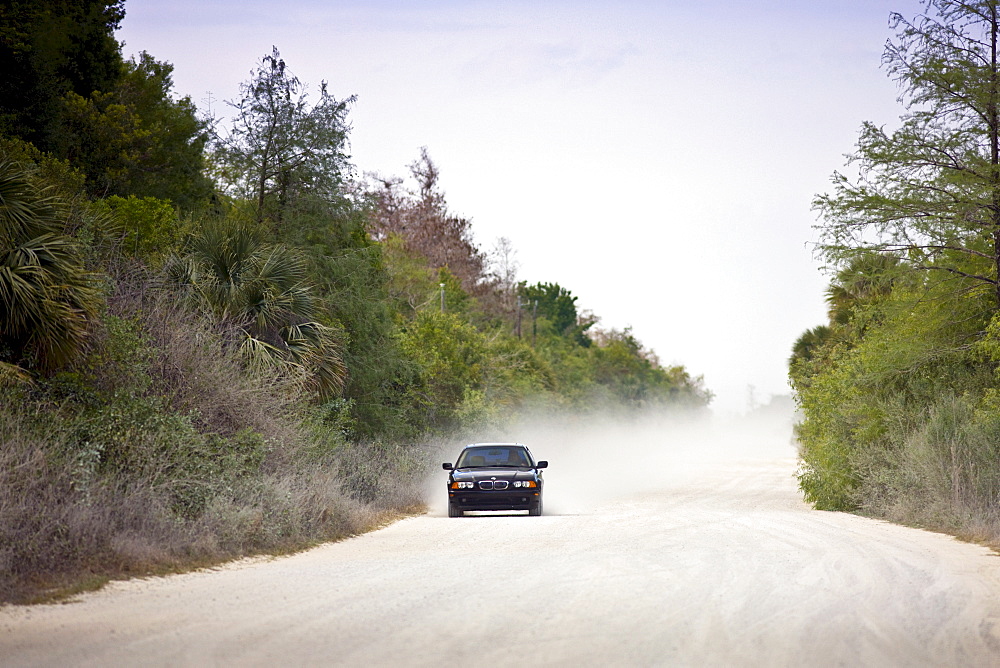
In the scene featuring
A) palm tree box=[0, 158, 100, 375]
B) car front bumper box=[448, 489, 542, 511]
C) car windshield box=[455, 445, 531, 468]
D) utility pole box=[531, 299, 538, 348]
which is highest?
utility pole box=[531, 299, 538, 348]

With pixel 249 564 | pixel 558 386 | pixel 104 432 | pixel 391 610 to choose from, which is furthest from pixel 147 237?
pixel 558 386

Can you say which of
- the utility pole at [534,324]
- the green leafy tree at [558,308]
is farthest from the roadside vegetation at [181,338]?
the green leafy tree at [558,308]

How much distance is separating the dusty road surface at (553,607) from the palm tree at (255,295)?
6471 millimetres

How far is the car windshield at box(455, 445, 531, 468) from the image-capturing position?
25438 mm

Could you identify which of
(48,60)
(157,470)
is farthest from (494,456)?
(48,60)

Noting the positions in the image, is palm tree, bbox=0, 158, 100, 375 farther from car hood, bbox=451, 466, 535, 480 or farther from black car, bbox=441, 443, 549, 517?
car hood, bbox=451, 466, 535, 480

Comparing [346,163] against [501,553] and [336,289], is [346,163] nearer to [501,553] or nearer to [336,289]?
[336,289]

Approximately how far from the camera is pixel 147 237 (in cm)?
2473

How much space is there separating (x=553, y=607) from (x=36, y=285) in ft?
26.7

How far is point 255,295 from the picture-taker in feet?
76.8

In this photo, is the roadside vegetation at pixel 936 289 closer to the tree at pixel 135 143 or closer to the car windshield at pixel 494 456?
the car windshield at pixel 494 456

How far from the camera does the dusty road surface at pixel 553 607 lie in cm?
816

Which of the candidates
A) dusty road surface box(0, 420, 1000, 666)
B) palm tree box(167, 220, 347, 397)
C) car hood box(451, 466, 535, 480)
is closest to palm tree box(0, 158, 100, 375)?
dusty road surface box(0, 420, 1000, 666)

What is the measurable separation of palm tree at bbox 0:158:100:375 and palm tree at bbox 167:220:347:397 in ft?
21.7
